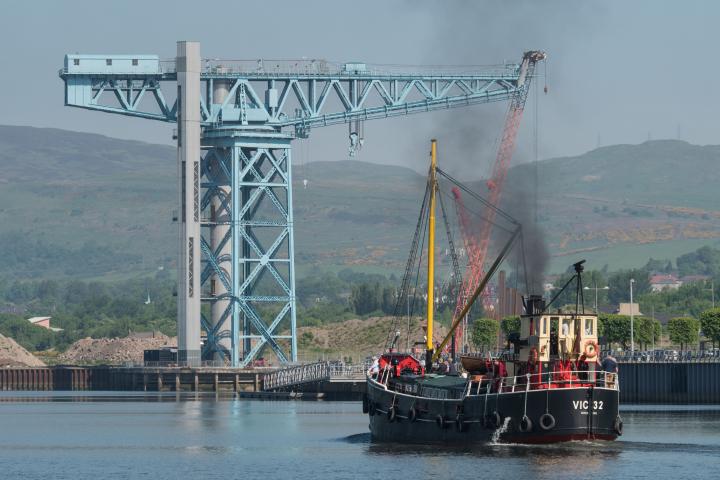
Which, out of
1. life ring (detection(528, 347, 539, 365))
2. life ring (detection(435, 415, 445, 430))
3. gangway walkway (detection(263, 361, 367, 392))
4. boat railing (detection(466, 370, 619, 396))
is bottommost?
life ring (detection(435, 415, 445, 430))

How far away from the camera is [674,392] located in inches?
5881

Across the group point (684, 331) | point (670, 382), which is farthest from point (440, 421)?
point (684, 331)

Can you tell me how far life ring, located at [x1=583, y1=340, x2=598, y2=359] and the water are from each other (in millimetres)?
4361

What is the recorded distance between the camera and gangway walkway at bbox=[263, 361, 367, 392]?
536ft

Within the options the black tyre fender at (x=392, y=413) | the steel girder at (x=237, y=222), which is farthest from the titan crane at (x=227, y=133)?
the black tyre fender at (x=392, y=413)

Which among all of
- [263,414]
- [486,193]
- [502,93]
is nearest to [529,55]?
[502,93]

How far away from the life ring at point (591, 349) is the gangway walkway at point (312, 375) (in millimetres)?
74820

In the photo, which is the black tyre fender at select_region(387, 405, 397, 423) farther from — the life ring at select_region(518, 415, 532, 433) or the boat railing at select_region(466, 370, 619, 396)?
the life ring at select_region(518, 415, 532, 433)

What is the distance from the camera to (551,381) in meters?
84.8

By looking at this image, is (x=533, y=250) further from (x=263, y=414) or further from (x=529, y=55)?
(x=529, y=55)

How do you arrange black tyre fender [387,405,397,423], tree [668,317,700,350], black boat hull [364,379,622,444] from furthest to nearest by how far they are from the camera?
tree [668,317,700,350], black tyre fender [387,405,397,423], black boat hull [364,379,622,444]

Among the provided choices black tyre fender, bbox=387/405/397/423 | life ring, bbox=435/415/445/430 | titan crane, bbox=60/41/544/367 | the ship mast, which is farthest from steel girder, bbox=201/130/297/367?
life ring, bbox=435/415/445/430

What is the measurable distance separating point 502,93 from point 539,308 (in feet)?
293

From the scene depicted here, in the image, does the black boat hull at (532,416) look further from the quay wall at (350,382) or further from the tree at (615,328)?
the tree at (615,328)
